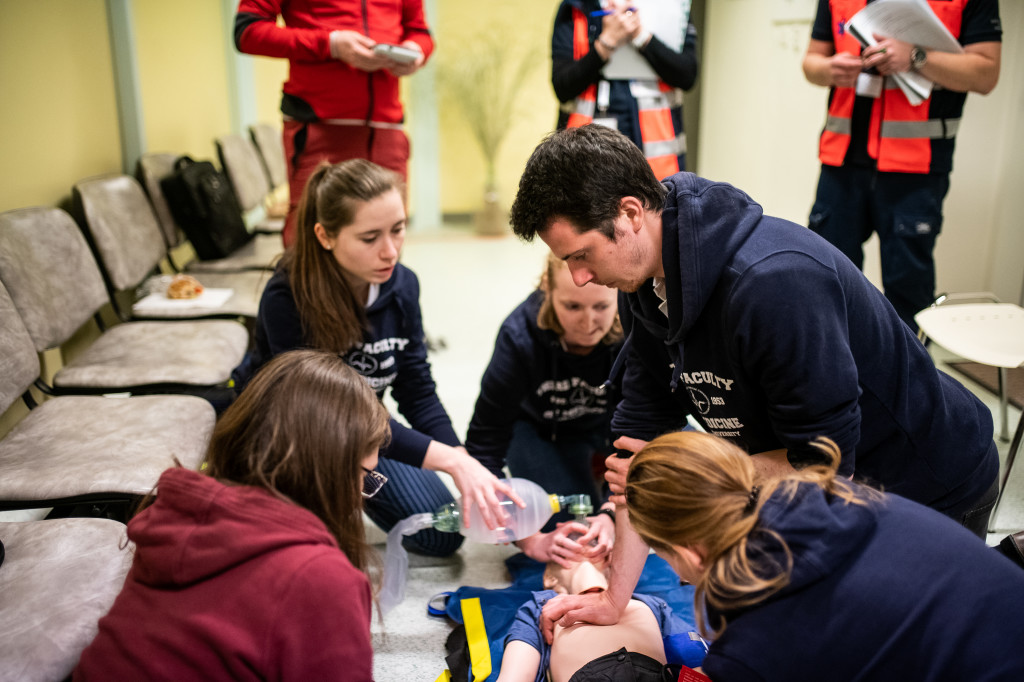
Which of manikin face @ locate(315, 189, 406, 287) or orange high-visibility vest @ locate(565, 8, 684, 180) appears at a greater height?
orange high-visibility vest @ locate(565, 8, 684, 180)

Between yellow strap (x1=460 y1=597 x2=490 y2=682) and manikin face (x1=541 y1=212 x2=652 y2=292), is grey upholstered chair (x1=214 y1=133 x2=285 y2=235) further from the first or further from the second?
manikin face (x1=541 y1=212 x2=652 y2=292)

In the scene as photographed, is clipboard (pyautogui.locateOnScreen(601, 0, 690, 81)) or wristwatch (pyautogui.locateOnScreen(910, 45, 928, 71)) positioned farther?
clipboard (pyautogui.locateOnScreen(601, 0, 690, 81))

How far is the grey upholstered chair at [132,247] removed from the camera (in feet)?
8.79

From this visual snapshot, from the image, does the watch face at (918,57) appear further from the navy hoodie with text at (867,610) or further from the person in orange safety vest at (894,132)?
the navy hoodie with text at (867,610)

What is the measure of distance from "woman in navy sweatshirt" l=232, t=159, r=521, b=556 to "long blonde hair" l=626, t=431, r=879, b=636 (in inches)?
28.2

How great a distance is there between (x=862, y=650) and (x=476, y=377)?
2.53 m

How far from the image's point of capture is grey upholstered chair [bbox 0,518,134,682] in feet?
3.91

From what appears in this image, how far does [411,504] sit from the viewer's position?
2098mm

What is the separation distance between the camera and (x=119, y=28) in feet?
10.6

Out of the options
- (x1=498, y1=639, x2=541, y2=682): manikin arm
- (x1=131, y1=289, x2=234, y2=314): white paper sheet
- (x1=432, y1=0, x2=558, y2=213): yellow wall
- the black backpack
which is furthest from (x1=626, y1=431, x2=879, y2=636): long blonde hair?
(x1=432, y1=0, x2=558, y2=213): yellow wall

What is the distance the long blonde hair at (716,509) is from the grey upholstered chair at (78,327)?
155cm

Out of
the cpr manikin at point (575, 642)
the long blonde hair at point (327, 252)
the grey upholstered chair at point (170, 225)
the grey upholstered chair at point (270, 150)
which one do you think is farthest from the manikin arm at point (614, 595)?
the grey upholstered chair at point (270, 150)

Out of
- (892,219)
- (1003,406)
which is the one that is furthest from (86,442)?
(1003,406)

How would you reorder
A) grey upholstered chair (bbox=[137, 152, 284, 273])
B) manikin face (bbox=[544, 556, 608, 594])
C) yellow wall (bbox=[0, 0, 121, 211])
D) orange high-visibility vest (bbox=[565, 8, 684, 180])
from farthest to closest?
grey upholstered chair (bbox=[137, 152, 284, 273]) → orange high-visibility vest (bbox=[565, 8, 684, 180]) → yellow wall (bbox=[0, 0, 121, 211]) → manikin face (bbox=[544, 556, 608, 594])
